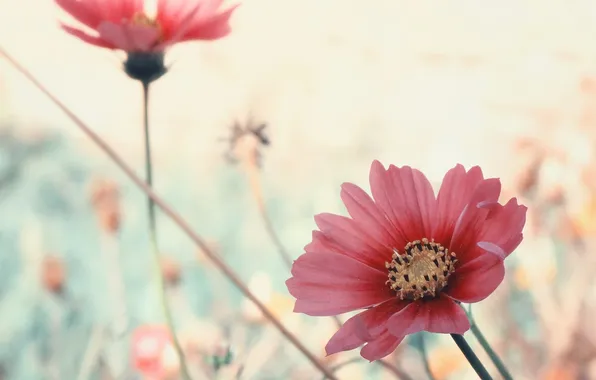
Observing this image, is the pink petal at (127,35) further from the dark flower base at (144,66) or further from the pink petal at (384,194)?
the pink petal at (384,194)

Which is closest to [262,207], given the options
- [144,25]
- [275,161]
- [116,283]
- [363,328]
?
[275,161]

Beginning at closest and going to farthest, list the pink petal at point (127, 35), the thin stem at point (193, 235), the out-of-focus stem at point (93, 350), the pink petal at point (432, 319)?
the pink petal at point (432, 319)
the pink petal at point (127, 35)
the thin stem at point (193, 235)
the out-of-focus stem at point (93, 350)

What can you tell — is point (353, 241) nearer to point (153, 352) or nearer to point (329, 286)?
point (329, 286)

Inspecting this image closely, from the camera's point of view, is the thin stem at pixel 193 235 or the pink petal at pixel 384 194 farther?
the thin stem at pixel 193 235

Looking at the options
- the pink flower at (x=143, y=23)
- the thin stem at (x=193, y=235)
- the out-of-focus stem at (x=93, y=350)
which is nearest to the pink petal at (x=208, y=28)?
the pink flower at (x=143, y=23)

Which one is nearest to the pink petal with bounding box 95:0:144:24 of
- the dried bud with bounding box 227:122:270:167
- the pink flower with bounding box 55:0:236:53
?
the pink flower with bounding box 55:0:236:53

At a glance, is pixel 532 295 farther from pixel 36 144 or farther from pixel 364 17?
pixel 36 144
